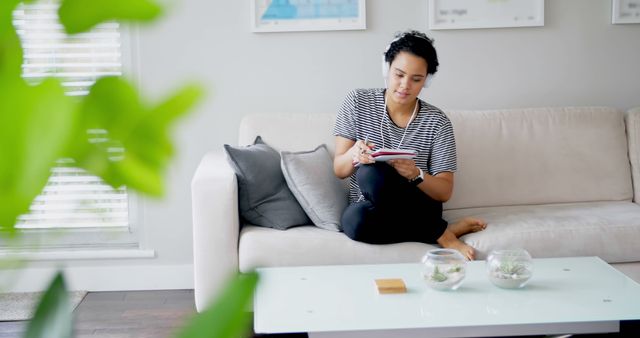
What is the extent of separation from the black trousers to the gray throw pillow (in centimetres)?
22

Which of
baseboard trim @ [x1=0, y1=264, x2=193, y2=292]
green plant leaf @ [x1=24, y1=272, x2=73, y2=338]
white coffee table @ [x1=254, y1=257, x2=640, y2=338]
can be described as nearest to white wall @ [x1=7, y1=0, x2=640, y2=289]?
baseboard trim @ [x1=0, y1=264, x2=193, y2=292]

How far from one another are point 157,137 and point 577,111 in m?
3.65

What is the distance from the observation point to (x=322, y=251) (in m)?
2.99

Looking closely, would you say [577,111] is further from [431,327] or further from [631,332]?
[431,327]

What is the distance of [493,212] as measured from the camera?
338cm

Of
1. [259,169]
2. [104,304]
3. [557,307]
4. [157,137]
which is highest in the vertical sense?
[157,137]

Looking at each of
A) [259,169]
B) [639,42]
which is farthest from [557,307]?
[639,42]

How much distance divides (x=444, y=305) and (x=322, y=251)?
713 millimetres

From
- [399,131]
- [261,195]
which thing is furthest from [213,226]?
[399,131]

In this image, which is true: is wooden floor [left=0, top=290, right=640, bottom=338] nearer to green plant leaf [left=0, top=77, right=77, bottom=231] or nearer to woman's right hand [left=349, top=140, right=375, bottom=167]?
woman's right hand [left=349, top=140, right=375, bottom=167]

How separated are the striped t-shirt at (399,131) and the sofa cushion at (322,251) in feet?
1.11

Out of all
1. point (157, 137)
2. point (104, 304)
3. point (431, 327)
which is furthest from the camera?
point (104, 304)


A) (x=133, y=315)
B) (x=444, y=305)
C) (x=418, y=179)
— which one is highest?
(x=418, y=179)

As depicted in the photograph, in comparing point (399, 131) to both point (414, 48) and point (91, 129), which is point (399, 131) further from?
point (91, 129)
